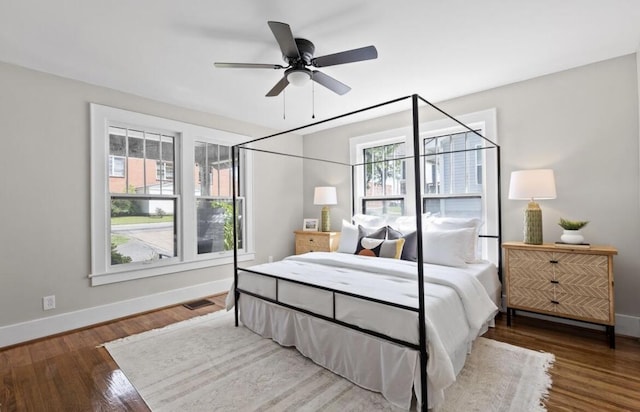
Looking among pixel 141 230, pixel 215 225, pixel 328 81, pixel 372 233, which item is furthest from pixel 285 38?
pixel 215 225

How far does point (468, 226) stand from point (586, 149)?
1.30m

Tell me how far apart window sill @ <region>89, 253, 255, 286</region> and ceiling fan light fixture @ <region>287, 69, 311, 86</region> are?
2.84 metres

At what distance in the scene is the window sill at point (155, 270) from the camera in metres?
3.24

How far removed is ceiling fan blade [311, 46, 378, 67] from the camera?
2.07 meters

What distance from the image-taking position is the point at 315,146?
5.34m

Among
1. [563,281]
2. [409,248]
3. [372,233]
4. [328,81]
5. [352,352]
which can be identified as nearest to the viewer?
[352,352]

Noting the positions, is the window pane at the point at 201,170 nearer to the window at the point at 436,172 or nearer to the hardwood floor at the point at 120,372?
the hardwood floor at the point at 120,372

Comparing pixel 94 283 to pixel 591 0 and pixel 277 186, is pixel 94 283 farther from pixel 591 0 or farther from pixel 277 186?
pixel 591 0

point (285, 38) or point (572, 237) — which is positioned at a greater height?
point (285, 38)

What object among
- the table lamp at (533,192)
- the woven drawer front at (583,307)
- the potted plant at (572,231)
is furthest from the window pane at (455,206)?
the woven drawer front at (583,307)

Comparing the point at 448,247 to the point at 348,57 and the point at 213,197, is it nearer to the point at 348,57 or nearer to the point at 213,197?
the point at 348,57

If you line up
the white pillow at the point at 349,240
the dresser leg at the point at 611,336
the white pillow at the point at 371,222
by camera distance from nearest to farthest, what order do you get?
the dresser leg at the point at 611,336, the white pillow at the point at 349,240, the white pillow at the point at 371,222

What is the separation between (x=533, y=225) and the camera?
2.90 m

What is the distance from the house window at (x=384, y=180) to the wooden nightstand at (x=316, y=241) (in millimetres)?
697
